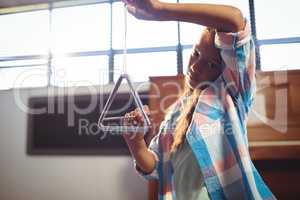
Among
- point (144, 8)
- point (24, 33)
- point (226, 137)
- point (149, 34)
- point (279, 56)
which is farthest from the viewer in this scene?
point (24, 33)

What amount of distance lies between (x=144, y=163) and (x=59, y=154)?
1.01 metres

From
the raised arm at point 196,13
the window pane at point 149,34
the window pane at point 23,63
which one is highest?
the window pane at point 149,34

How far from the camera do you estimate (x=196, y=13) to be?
48 cm

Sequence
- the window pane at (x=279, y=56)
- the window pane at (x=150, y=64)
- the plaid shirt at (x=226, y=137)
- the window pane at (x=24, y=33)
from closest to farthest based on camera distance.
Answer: the plaid shirt at (x=226, y=137)
the window pane at (x=279, y=56)
the window pane at (x=150, y=64)
the window pane at (x=24, y=33)

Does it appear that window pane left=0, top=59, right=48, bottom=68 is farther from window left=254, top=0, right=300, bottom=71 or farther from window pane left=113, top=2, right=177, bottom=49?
window left=254, top=0, right=300, bottom=71

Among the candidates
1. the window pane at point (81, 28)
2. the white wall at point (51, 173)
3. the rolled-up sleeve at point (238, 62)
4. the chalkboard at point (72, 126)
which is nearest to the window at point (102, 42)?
the window pane at point (81, 28)

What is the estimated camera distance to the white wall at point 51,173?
145cm

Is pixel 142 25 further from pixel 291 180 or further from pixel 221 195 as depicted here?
pixel 221 195

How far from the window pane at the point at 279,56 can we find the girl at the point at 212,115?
92cm

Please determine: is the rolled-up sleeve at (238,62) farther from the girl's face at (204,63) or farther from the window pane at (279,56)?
the window pane at (279,56)

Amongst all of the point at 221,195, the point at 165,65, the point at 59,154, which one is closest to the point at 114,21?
the point at 165,65

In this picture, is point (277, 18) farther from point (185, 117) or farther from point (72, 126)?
point (72, 126)

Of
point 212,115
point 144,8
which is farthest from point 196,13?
point 212,115

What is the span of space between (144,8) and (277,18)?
133 cm
